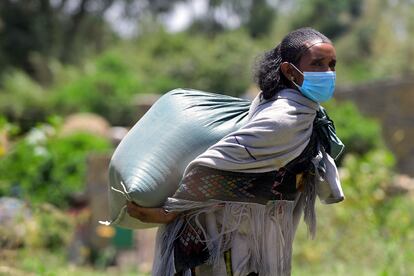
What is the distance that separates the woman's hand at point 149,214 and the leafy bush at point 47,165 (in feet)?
16.6

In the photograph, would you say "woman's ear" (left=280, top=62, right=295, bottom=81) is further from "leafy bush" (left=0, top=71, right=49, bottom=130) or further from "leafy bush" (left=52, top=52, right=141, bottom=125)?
"leafy bush" (left=0, top=71, right=49, bottom=130)

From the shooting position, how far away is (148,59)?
23.7 metres

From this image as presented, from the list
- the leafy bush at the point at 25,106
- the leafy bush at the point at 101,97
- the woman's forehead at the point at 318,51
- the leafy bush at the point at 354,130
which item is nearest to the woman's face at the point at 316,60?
the woman's forehead at the point at 318,51

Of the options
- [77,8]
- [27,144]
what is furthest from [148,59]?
[27,144]

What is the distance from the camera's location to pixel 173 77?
2047 centimetres

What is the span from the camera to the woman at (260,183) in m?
2.97

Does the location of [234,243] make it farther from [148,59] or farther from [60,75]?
[148,59]

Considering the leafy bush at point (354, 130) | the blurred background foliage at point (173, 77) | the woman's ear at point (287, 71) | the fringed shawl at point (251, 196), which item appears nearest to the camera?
the fringed shawl at point (251, 196)

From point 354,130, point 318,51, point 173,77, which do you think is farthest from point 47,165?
point 173,77

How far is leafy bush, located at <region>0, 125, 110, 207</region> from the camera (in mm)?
8399

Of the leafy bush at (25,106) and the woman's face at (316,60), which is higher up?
the woman's face at (316,60)

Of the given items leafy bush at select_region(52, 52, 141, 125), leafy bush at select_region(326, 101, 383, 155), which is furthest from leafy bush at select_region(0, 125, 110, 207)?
leafy bush at select_region(52, 52, 141, 125)

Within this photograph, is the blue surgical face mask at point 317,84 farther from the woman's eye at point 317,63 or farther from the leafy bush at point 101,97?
the leafy bush at point 101,97

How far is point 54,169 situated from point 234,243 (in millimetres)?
8207
